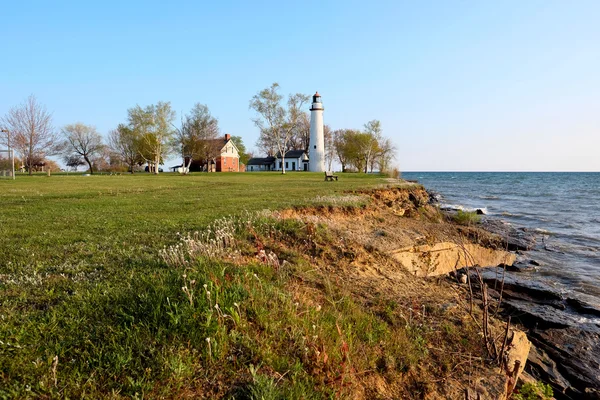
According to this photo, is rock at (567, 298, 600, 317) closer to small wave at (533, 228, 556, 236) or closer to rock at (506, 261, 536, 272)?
rock at (506, 261, 536, 272)

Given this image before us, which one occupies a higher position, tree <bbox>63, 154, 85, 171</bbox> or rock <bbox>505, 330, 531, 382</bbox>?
tree <bbox>63, 154, 85, 171</bbox>

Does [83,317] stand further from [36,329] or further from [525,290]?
[525,290]

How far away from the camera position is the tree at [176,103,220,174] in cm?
6500

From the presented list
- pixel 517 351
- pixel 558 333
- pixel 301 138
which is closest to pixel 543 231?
Result: pixel 558 333

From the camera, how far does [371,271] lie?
7508 mm

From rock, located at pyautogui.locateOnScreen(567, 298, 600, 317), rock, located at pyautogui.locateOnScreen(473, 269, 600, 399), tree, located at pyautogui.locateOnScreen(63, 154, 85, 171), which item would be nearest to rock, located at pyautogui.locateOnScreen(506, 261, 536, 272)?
rock, located at pyautogui.locateOnScreen(473, 269, 600, 399)

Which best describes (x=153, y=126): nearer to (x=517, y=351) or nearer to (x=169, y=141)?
(x=169, y=141)

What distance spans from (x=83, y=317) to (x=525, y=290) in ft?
31.4

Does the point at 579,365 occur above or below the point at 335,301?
below

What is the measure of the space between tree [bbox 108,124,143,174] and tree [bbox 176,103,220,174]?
886cm

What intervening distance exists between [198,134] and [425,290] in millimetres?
63804

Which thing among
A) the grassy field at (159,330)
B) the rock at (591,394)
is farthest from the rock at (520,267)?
the grassy field at (159,330)

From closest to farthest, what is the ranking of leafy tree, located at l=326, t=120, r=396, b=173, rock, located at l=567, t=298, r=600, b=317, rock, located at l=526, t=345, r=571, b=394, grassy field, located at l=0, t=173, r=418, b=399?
grassy field, located at l=0, t=173, r=418, b=399
rock, located at l=526, t=345, r=571, b=394
rock, located at l=567, t=298, r=600, b=317
leafy tree, located at l=326, t=120, r=396, b=173

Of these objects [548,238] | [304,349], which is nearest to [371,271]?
[304,349]
